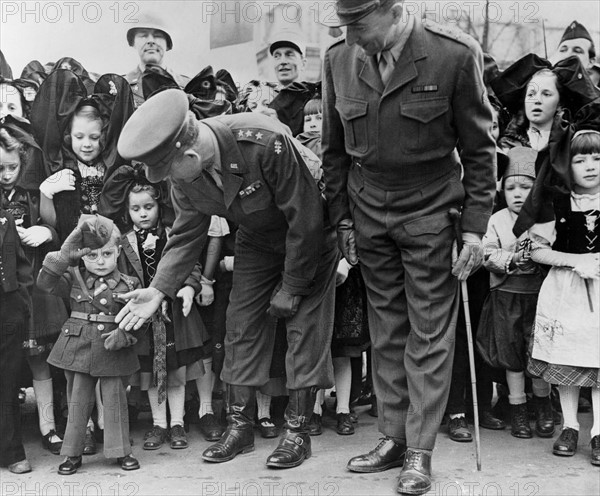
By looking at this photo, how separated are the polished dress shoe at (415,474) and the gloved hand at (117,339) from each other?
4.41ft

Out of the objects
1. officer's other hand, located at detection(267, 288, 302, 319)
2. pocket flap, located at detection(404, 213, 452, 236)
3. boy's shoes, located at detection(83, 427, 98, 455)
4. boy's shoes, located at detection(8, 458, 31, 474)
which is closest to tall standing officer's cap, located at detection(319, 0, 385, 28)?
pocket flap, located at detection(404, 213, 452, 236)

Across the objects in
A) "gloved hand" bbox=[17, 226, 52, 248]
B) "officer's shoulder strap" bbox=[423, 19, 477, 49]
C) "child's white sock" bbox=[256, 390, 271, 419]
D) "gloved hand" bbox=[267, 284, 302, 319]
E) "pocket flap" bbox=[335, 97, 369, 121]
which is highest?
"officer's shoulder strap" bbox=[423, 19, 477, 49]

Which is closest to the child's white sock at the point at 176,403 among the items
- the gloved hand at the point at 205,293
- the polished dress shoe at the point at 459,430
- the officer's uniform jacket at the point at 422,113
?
the gloved hand at the point at 205,293

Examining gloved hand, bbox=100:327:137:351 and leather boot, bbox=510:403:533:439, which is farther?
leather boot, bbox=510:403:533:439

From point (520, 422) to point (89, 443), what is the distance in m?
2.17

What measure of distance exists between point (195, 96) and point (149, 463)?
6.60 feet

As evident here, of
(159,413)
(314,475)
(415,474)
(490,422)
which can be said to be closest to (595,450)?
(490,422)

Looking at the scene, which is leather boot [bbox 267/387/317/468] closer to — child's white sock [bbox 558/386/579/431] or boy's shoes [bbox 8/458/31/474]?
boy's shoes [bbox 8/458/31/474]

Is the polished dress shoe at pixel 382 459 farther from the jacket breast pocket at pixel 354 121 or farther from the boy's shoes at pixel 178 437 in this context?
the jacket breast pocket at pixel 354 121

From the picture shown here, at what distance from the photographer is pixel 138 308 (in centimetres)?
338

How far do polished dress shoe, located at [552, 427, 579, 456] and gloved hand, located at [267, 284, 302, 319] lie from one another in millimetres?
1414

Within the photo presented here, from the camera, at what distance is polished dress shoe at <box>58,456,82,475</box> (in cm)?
340

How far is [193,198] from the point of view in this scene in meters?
3.42

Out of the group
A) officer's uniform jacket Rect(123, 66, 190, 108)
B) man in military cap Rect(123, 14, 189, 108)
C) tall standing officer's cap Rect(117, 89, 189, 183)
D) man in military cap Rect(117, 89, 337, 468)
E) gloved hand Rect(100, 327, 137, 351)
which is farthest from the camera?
man in military cap Rect(123, 14, 189, 108)
